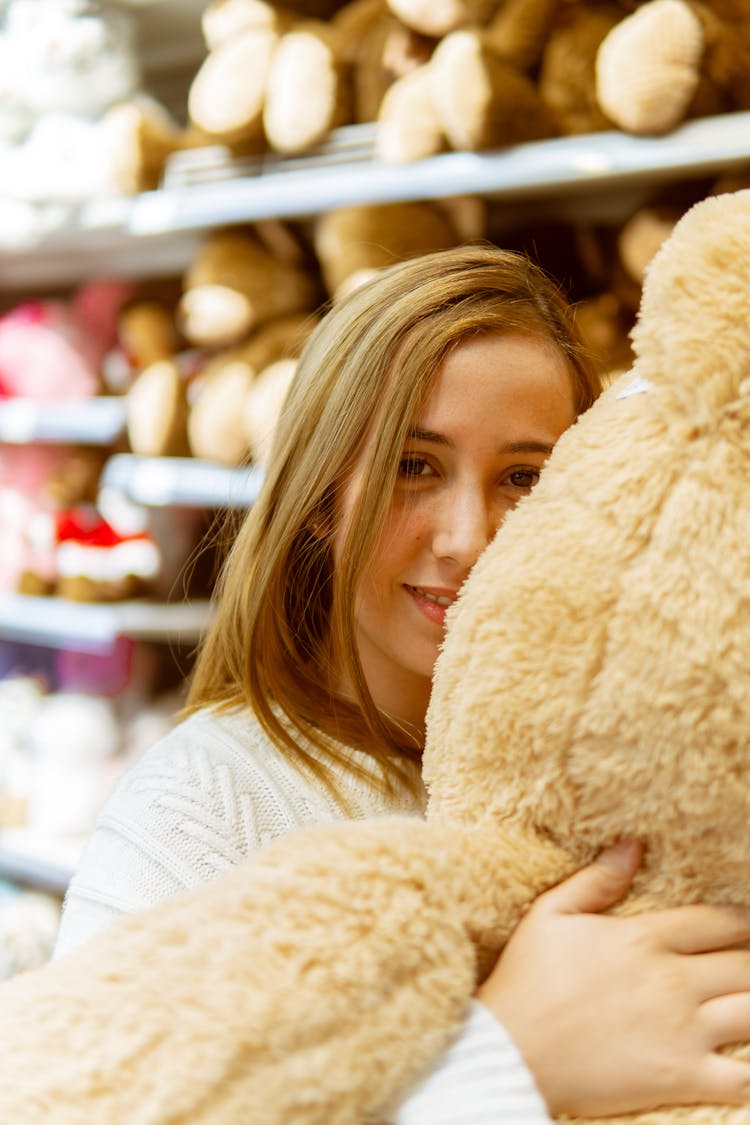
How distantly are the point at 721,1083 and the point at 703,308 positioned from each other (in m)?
0.32

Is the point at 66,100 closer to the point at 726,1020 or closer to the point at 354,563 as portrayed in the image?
the point at 354,563

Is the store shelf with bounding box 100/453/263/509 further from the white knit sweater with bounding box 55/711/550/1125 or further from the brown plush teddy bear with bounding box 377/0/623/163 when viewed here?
the white knit sweater with bounding box 55/711/550/1125

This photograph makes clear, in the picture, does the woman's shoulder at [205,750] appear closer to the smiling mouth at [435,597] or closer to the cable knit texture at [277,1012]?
the smiling mouth at [435,597]

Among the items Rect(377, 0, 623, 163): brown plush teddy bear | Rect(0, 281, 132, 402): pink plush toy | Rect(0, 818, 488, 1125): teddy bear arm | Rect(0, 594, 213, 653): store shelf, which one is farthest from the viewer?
Rect(0, 281, 132, 402): pink plush toy

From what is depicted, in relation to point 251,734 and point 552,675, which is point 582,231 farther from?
point 552,675

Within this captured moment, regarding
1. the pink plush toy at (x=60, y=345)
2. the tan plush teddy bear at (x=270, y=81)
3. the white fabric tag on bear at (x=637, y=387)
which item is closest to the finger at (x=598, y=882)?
the white fabric tag on bear at (x=637, y=387)

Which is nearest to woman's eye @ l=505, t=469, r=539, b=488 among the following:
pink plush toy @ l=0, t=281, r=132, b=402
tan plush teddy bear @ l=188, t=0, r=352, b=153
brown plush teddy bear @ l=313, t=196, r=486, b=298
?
brown plush teddy bear @ l=313, t=196, r=486, b=298

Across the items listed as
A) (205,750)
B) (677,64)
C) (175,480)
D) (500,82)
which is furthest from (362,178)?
(205,750)

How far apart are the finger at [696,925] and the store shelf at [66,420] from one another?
5.74 ft

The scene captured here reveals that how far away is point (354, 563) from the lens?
0.88 m

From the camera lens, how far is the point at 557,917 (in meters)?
0.49

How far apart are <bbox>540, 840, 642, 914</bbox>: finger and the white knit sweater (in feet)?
1.20

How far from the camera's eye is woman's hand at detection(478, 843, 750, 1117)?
0.48m

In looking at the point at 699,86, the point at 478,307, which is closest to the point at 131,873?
the point at 478,307
